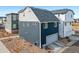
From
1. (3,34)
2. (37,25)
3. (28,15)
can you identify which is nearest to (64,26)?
(37,25)

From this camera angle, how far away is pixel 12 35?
259cm

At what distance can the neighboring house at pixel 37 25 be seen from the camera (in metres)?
2.57

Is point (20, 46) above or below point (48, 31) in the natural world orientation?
below

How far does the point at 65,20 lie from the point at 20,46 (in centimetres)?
72

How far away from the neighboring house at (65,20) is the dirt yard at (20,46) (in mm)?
388

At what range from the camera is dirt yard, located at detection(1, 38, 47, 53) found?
257cm

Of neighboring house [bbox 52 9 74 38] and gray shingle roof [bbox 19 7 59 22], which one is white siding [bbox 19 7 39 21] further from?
neighboring house [bbox 52 9 74 38]

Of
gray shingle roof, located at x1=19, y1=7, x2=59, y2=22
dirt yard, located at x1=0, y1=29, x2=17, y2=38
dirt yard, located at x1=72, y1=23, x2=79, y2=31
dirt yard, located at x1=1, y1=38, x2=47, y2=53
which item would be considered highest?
gray shingle roof, located at x1=19, y1=7, x2=59, y2=22

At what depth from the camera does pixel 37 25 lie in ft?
8.41

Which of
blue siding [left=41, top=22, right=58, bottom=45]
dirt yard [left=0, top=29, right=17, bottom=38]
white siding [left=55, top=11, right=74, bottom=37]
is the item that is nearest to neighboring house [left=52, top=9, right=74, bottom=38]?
white siding [left=55, top=11, right=74, bottom=37]

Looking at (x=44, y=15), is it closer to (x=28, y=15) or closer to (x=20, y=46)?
(x=28, y=15)

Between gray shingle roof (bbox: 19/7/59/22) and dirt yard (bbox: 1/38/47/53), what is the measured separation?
385 millimetres
